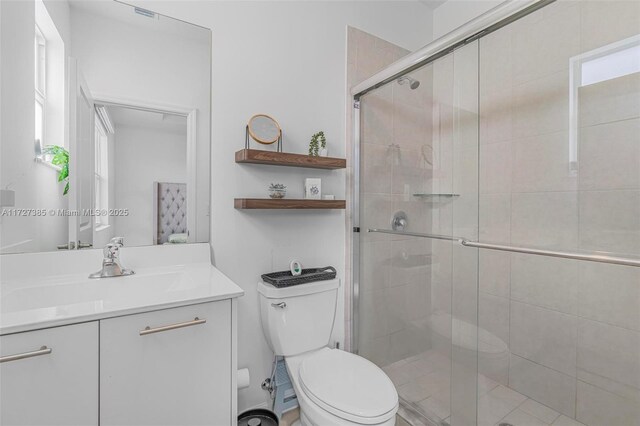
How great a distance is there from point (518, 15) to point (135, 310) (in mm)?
1582

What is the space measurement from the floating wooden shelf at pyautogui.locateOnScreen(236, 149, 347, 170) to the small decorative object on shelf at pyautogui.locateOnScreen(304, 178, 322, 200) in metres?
0.08

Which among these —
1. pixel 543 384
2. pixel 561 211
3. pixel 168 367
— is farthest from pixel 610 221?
pixel 168 367

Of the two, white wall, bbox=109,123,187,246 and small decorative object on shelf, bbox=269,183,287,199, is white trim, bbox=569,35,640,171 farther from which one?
white wall, bbox=109,123,187,246

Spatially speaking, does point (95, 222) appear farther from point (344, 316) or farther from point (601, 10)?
point (601, 10)

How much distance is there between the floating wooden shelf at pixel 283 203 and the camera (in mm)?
1463

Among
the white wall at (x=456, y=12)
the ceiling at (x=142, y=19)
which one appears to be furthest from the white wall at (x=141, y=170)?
the white wall at (x=456, y=12)

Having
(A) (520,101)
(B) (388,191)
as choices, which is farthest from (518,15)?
(B) (388,191)

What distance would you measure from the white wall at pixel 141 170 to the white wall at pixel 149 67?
11 centimetres

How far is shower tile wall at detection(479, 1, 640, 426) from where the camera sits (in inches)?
47.5

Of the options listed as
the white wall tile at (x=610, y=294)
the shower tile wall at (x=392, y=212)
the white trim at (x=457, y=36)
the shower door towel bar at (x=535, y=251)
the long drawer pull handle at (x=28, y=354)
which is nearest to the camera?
the long drawer pull handle at (x=28, y=354)

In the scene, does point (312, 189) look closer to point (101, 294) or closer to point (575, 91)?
point (101, 294)

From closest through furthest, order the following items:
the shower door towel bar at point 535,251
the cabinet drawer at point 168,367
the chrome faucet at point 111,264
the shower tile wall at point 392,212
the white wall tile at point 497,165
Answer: the cabinet drawer at point 168,367 → the shower door towel bar at point 535,251 → the chrome faucet at point 111,264 → the white wall tile at point 497,165 → the shower tile wall at point 392,212

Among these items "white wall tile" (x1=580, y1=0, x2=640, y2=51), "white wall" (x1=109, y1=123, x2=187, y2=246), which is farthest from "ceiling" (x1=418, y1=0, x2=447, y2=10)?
"white wall" (x1=109, y1=123, x2=187, y2=246)

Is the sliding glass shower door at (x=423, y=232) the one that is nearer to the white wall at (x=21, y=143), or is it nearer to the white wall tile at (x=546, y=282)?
the white wall tile at (x=546, y=282)
